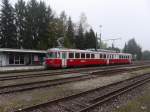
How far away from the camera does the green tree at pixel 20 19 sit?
5056cm

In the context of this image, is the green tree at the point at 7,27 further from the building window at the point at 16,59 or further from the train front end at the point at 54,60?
the train front end at the point at 54,60

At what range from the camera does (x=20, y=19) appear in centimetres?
5216

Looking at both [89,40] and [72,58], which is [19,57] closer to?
[72,58]

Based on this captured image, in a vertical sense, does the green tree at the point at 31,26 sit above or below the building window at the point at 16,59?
above

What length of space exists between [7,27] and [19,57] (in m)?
16.9

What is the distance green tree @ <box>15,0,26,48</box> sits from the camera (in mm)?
50556

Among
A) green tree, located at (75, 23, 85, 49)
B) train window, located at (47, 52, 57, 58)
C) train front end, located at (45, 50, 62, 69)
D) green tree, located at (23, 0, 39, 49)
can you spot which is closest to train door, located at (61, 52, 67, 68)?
train front end, located at (45, 50, 62, 69)

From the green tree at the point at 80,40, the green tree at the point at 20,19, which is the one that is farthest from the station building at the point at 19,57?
the green tree at the point at 80,40

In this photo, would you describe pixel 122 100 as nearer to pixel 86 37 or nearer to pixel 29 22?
pixel 29 22

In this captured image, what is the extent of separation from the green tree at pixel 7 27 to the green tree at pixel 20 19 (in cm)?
258

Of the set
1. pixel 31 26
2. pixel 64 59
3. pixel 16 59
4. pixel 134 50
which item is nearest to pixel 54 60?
pixel 64 59

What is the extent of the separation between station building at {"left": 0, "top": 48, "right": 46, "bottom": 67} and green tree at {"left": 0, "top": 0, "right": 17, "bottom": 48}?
1316 centimetres

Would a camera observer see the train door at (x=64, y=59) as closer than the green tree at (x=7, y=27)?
Yes

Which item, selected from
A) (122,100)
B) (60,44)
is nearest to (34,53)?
(60,44)
